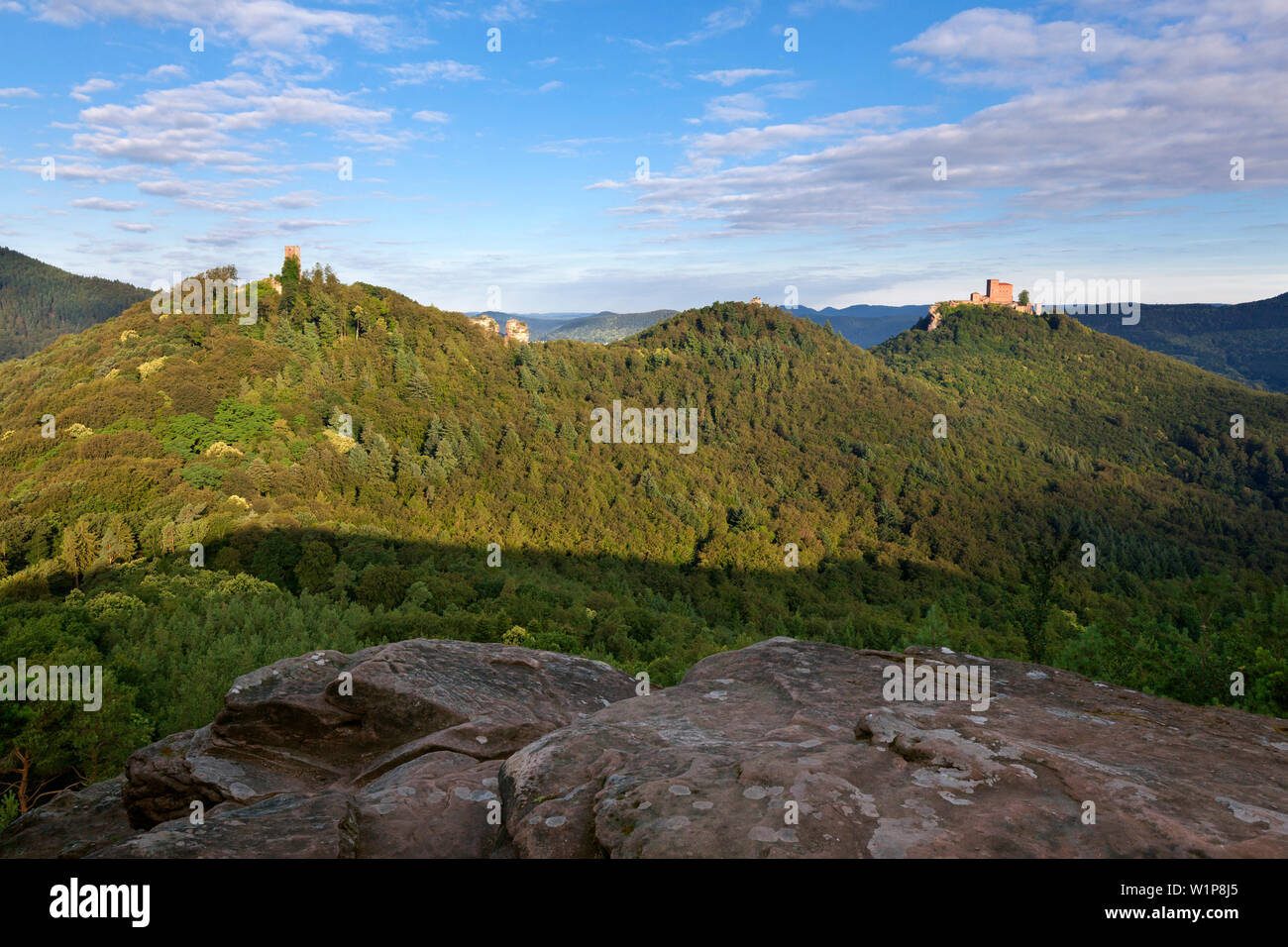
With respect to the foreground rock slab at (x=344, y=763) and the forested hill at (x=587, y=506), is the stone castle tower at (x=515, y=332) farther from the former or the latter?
the foreground rock slab at (x=344, y=763)

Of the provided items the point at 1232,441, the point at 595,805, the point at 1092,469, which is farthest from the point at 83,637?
the point at 1232,441

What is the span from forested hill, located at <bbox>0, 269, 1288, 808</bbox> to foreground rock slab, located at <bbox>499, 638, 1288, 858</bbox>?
24.8 ft

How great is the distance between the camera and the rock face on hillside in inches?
166

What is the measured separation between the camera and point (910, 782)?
4.77 meters

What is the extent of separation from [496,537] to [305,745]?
57.6 meters

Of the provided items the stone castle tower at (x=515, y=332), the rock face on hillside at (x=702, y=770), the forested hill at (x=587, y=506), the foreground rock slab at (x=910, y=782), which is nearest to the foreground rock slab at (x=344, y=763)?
the rock face on hillside at (x=702, y=770)

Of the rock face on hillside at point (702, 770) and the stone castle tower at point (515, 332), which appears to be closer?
the rock face on hillside at point (702, 770)

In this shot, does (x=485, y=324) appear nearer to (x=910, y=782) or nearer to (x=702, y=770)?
(x=702, y=770)

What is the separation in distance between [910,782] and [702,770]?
1453 millimetres

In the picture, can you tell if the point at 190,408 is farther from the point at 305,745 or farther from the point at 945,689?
the point at 945,689

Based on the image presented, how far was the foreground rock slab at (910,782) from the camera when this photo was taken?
13.3 feet

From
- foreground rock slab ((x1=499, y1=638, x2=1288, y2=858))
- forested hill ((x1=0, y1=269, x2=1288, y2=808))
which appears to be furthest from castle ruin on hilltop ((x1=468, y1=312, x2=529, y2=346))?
foreground rock slab ((x1=499, y1=638, x2=1288, y2=858))

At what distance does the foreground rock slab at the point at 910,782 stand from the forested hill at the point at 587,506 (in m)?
7.54

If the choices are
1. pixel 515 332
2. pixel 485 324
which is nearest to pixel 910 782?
pixel 485 324
